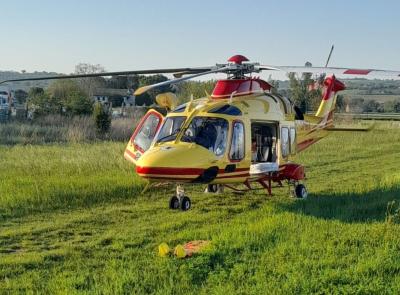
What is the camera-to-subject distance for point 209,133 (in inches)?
410

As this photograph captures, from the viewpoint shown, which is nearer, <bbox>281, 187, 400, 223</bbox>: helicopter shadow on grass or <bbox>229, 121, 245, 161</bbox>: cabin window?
<bbox>281, 187, 400, 223</bbox>: helicopter shadow on grass

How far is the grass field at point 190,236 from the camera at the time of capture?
617 cm

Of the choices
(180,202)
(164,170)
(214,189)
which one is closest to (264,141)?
(214,189)

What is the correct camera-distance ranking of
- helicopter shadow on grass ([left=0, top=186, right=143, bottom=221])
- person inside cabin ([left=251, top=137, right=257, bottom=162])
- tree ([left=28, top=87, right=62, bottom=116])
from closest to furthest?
helicopter shadow on grass ([left=0, top=186, right=143, bottom=221]), person inside cabin ([left=251, top=137, right=257, bottom=162]), tree ([left=28, top=87, right=62, bottom=116])

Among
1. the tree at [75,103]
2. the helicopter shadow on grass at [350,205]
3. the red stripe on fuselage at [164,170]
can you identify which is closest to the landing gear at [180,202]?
the red stripe on fuselage at [164,170]

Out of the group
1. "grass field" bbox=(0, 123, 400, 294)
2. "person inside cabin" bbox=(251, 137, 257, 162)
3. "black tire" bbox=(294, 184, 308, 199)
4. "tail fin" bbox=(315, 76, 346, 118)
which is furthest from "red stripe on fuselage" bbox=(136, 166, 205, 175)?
"tail fin" bbox=(315, 76, 346, 118)

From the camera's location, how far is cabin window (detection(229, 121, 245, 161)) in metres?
10.7

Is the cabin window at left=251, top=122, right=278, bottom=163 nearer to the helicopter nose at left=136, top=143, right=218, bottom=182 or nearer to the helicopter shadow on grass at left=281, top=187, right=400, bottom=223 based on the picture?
the helicopter shadow on grass at left=281, top=187, right=400, bottom=223

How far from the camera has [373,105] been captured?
9294 cm

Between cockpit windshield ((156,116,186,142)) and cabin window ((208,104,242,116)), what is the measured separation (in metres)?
0.66

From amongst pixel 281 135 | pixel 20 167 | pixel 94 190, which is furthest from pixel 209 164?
pixel 20 167

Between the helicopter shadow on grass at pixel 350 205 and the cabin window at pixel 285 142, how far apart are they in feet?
3.90

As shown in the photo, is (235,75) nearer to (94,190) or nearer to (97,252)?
(94,190)

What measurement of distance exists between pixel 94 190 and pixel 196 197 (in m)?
2.43
